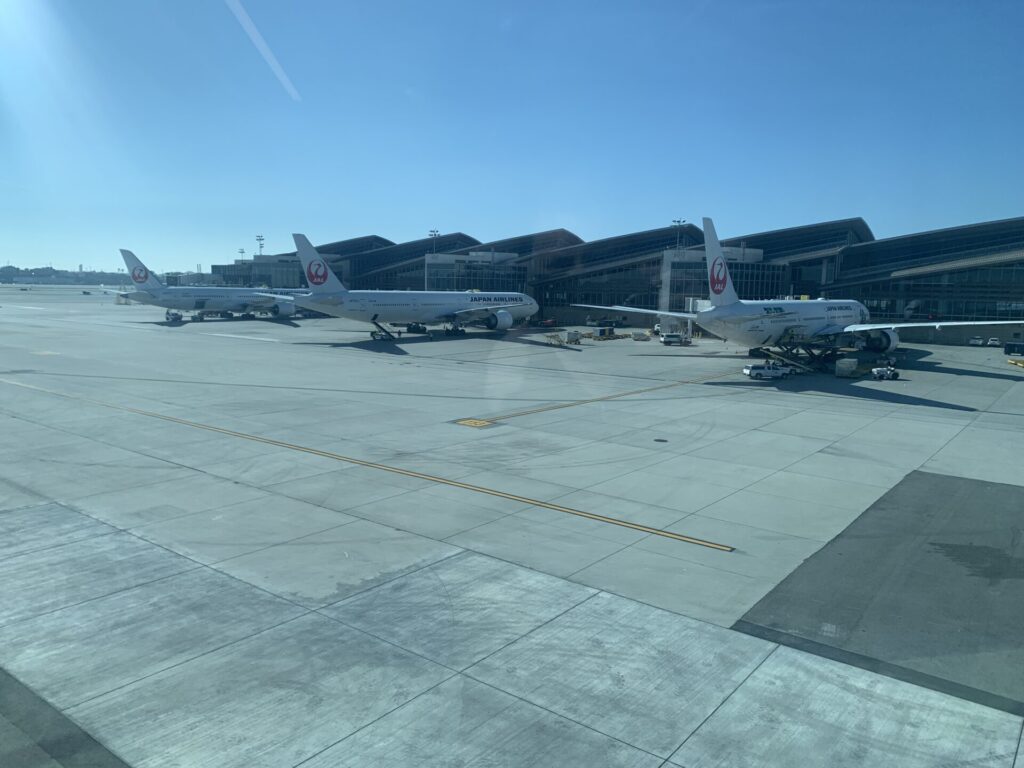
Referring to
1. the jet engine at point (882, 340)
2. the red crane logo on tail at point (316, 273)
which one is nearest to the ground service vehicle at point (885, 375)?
the jet engine at point (882, 340)

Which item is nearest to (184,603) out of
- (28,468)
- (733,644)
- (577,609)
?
(577,609)

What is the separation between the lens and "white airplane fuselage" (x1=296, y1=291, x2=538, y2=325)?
61844mm

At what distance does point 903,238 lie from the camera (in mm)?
89062

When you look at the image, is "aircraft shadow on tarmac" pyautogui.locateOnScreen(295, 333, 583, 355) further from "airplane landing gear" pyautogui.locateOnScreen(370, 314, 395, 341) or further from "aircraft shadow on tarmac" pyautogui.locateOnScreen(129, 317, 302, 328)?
"aircraft shadow on tarmac" pyautogui.locateOnScreen(129, 317, 302, 328)

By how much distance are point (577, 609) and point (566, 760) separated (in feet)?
12.6

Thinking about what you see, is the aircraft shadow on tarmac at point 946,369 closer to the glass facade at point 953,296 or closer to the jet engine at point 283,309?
the glass facade at point 953,296

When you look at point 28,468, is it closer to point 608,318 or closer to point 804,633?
point 804,633

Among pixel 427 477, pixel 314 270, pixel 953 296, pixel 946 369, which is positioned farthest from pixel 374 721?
pixel 953 296

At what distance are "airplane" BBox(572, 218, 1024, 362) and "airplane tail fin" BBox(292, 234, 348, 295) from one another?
1036 inches

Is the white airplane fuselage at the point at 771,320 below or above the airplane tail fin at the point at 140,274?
below

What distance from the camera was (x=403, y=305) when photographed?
6738 cm

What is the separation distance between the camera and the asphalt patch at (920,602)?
32.6ft

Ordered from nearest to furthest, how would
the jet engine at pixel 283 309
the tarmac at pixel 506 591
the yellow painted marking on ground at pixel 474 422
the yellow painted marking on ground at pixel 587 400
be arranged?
the tarmac at pixel 506 591
the yellow painted marking on ground at pixel 474 422
the yellow painted marking on ground at pixel 587 400
the jet engine at pixel 283 309

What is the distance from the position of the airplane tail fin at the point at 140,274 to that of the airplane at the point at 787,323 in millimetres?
72371
